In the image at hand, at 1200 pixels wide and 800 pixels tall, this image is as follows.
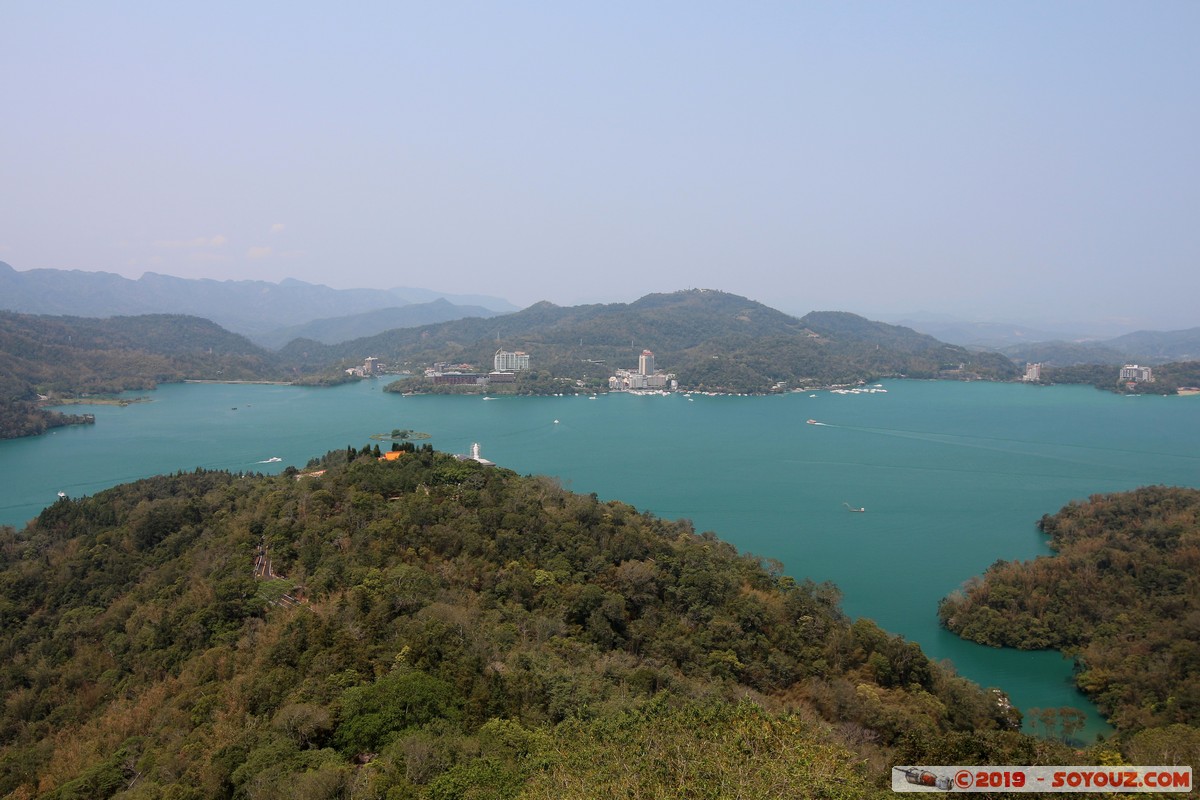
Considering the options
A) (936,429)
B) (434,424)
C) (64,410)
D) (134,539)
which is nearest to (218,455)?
(434,424)

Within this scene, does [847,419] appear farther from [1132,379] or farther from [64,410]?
[64,410]

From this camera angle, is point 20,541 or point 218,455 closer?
point 20,541

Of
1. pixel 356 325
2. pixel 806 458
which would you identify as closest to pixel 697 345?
pixel 806 458

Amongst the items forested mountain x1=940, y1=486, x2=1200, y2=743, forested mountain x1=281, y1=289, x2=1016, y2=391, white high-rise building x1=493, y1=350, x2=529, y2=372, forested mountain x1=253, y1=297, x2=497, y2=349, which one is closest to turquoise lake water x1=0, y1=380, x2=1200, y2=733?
forested mountain x1=940, y1=486, x2=1200, y2=743

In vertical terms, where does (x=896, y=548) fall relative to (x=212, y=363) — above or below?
below

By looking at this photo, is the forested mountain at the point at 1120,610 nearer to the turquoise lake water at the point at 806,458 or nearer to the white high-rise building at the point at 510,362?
the turquoise lake water at the point at 806,458

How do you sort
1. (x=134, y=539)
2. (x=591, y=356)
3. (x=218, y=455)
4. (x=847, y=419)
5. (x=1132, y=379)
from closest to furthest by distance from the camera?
1. (x=134, y=539)
2. (x=218, y=455)
3. (x=847, y=419)
4. (x=1132, y=379)
5. (x=591, y=356)

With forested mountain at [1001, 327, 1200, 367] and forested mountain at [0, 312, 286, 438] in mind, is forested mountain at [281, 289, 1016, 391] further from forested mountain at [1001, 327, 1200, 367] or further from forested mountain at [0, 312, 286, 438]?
forested mountain at [1001, 327, 1200, 367]
